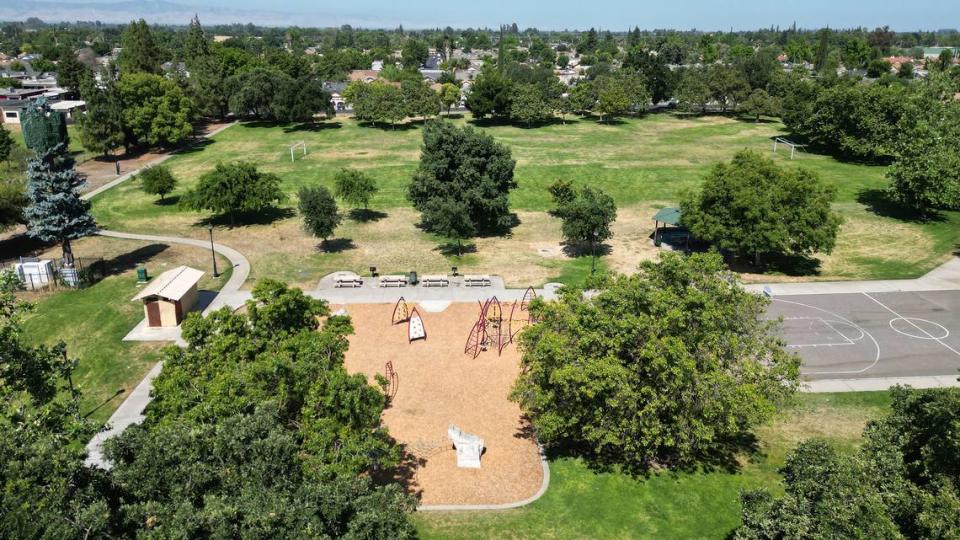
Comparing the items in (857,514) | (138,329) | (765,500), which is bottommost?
(138,329)

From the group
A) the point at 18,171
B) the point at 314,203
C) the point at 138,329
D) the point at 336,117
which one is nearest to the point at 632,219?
the point at 314,203

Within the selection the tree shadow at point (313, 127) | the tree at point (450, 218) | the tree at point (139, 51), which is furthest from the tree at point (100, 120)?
the tree at point (450, 218)

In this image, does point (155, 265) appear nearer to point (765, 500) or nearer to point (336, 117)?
point (765, 500)

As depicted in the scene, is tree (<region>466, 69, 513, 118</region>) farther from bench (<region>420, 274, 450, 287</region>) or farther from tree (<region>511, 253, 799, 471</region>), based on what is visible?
tree (<region>511, 253, 799, 471</region>)

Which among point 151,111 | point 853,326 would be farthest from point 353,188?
point 151,111

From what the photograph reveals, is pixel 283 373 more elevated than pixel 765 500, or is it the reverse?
pixel 283 373

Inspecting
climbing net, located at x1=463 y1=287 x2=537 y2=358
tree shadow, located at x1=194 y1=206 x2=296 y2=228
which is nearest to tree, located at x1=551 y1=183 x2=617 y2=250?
climbing net, located at x1=463 y1=287 x2=537 y2=358

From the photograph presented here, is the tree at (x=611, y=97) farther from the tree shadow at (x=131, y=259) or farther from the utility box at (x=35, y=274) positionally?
the utility box at (x=35, y=274)
